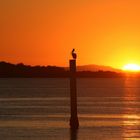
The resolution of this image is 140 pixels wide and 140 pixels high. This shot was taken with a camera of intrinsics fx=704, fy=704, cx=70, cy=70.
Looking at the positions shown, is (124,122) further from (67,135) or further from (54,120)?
(67,135)

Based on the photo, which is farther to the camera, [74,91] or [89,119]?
[89,119]

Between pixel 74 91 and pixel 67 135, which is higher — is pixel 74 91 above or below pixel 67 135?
above

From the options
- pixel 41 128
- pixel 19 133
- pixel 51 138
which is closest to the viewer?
pixel 51 138

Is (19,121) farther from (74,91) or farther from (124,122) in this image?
(74,91)

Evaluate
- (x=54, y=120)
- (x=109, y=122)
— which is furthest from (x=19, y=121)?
(x=109, y=122)

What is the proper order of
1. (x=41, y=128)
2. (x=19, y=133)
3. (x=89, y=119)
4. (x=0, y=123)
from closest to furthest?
(x=19, y=133) < (x=41, y=128) < (x=0, y=123) < (x=89, y=119)

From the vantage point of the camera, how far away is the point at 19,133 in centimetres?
3959

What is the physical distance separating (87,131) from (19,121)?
29.5 feet

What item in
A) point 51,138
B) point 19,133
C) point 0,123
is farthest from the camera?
point 0,123

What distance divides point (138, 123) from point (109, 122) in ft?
6.36

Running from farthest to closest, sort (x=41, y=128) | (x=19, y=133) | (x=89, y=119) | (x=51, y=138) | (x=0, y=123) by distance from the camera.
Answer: (x=89, y=119), (x=0, y=123), (x=41, y=128), (x=19, y=133), (x=51, y=138)

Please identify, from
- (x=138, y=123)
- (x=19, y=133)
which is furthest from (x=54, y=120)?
(x=19, y=133)

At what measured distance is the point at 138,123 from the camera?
4638 centimetres

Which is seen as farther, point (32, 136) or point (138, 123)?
point (138, 123)
